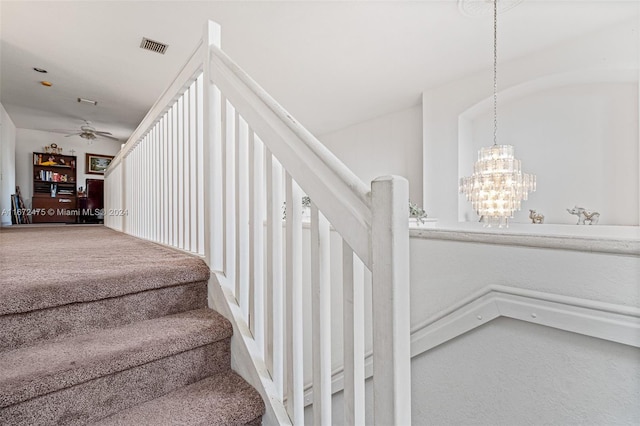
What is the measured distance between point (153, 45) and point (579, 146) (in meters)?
4.43

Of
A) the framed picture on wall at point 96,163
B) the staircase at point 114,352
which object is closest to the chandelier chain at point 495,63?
the staircase at point 114,352

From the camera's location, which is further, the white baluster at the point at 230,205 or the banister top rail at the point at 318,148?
the white baluster at the point at 230,205

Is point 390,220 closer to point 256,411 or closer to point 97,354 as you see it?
point 256,411

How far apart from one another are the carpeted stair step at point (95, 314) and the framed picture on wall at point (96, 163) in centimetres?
771

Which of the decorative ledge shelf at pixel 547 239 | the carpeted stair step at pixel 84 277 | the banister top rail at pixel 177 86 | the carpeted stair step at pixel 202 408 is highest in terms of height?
the banister top rail at pixel 177 86

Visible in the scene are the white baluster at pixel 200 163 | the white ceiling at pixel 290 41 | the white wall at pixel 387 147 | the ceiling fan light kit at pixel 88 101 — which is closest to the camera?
the white baluster at pixel 200 163

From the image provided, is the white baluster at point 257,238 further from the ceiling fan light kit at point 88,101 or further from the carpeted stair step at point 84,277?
the ceiling fan light kit at point 88,101

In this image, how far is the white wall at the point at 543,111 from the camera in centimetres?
290

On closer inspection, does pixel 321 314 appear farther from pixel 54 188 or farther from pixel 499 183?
pixel 54 188

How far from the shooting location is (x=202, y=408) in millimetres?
886

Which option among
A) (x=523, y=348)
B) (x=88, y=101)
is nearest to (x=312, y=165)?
(x=523, y=348)

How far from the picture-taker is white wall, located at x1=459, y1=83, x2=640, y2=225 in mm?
2943

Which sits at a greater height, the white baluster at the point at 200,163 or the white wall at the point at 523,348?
the white baluster at the point at 200,163

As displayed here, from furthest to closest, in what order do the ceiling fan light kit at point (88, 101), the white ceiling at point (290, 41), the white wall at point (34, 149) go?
1. the white wall at point (34, 149)
2. the ceiling fan light kit at point (88, 101)
3. the white ceiling at point (290, 41)
